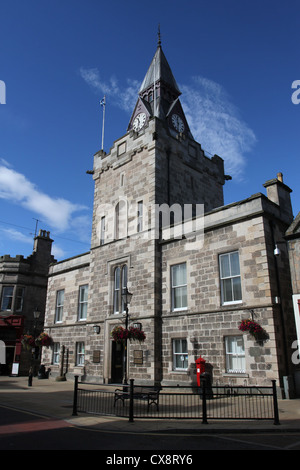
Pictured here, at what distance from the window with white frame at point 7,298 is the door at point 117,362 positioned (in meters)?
14.2

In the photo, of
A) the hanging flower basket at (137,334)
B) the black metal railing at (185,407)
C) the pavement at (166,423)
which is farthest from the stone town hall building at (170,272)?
the pavement at (166,423)

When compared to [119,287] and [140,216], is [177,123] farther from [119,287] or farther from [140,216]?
[119,287]

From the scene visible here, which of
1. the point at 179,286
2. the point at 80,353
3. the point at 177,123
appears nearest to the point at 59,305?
the point at 80,353

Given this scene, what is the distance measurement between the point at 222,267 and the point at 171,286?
10.4 feet

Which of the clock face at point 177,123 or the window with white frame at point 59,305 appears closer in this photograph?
the clock face at point 177,123

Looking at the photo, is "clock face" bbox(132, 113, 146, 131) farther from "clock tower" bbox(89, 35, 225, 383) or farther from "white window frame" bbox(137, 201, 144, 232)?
"white window frame" bbox(137, 201, 144, 232)

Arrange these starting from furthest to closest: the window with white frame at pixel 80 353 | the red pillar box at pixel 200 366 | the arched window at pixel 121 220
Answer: the window with white frame at pixel 80 353, the arched window at pixel 121 220, the red pillar box at pixel 200 366

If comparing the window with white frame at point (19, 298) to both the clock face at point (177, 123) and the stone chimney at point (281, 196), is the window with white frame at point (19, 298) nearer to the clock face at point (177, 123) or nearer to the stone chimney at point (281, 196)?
the clock face at point (177, 123)

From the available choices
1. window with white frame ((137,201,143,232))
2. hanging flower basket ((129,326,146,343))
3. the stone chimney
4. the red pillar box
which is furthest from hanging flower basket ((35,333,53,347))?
the stone chimney

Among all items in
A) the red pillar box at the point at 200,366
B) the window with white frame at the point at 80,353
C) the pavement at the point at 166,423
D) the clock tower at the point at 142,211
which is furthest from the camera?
the window with white frame at the point at 80,353

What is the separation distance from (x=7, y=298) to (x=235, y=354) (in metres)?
22.4

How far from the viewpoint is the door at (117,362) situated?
19047mm

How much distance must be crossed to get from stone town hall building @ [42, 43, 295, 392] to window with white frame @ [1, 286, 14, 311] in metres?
5.22
